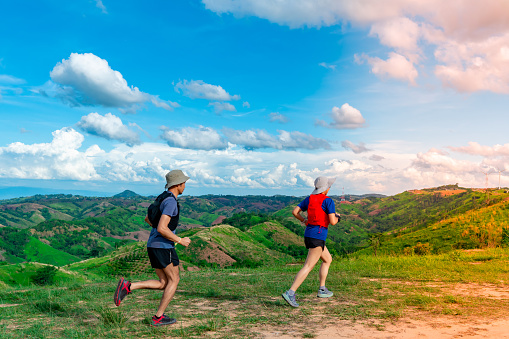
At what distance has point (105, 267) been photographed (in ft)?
135

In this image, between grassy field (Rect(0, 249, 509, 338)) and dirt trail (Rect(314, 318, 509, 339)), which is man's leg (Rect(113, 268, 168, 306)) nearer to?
grassy field (Rect(0, 249, 509, 338))

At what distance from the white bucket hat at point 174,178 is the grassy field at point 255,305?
2.31 m

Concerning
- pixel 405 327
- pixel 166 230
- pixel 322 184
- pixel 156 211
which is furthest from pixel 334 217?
pixel 156 211

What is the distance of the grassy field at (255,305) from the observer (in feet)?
18.3

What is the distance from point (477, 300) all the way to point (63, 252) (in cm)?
18132

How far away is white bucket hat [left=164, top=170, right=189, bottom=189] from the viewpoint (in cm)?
618

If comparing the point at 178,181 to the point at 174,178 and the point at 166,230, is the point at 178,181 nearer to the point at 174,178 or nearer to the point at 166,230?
the point at 174,178

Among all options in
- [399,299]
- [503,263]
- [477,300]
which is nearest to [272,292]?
[399,299]

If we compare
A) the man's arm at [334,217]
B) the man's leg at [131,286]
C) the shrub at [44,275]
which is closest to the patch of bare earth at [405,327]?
the man's arm at [334,217]

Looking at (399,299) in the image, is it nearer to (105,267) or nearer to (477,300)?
(477,300)

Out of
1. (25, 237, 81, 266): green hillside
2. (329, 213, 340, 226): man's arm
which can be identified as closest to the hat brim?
(329, 213, 340, 226): man's arm

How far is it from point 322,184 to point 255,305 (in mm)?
2813

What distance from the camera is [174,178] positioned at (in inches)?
245

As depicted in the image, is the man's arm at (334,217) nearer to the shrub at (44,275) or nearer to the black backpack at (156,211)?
the black backpack at (156,211)
